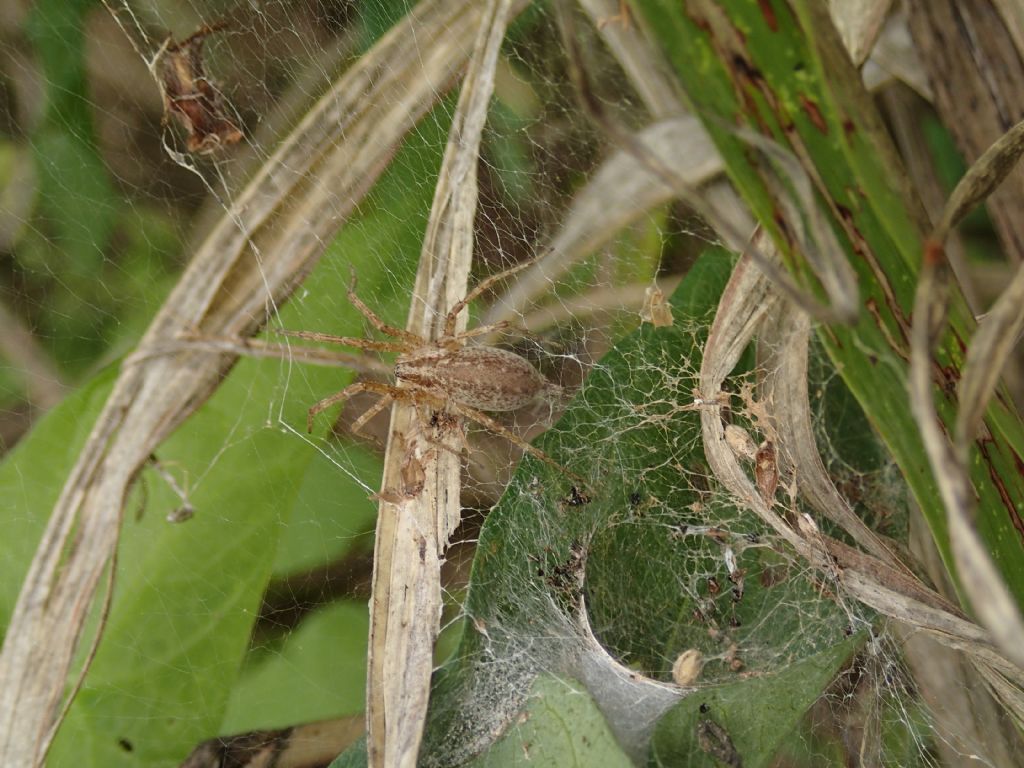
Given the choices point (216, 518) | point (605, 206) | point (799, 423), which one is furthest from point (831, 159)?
point (216, 518)

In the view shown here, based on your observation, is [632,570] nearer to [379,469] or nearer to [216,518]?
[379,469]

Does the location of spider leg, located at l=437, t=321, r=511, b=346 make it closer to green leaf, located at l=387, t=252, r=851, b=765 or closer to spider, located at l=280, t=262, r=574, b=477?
spider, located at l=280, t=262, r=574, b=477

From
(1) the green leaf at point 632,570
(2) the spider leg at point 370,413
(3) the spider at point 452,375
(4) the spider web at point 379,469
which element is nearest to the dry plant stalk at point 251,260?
(4) the spider web at point 379,469

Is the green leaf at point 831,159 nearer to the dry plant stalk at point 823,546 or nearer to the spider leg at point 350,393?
the dry plant stalk at point 823,546

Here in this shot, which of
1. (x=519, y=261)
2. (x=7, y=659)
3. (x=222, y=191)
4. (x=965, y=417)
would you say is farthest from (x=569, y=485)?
(x=7, y=659)

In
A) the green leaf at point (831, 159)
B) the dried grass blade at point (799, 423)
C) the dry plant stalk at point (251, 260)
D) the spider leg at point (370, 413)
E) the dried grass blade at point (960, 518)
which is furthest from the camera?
the spider leg at point (370, 413)

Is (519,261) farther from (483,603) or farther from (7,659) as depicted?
(7,659)

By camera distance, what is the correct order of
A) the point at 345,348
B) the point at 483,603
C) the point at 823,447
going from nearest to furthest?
the point at 483,603, the point at 823,447, the point at 345,348

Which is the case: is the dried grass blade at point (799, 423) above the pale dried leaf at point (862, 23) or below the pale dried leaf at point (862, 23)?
below
